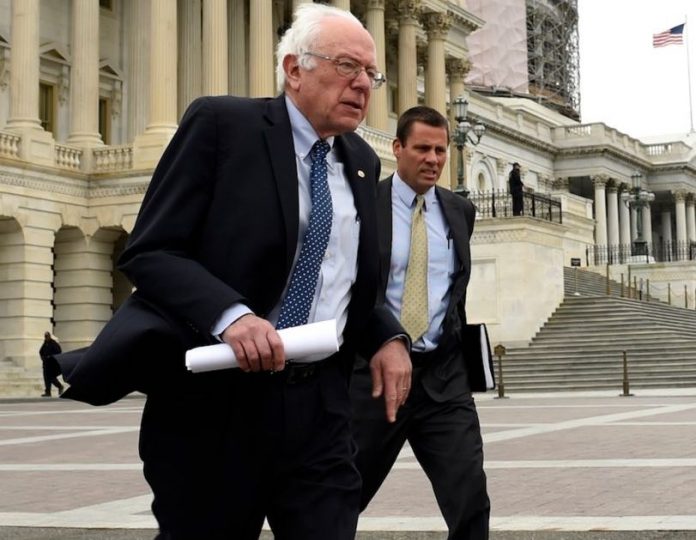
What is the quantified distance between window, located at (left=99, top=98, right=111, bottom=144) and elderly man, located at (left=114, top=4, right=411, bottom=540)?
39.6 m

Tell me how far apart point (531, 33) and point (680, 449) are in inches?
3626

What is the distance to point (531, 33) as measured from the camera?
10206cm

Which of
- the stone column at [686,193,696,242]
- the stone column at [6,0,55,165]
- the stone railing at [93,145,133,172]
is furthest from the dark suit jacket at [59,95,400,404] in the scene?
the stone column at [686,193,696,242]

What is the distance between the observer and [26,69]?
123 feet

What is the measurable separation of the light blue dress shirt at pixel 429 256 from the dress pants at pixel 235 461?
2465mm

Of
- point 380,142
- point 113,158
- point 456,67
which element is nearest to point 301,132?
point 113,158

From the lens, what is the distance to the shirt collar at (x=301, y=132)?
4.17 m

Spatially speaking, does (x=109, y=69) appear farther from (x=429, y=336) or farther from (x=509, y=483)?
(x=429, y=336)

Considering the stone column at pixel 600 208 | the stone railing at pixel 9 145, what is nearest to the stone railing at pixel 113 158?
the stone railing at pixel 9 145

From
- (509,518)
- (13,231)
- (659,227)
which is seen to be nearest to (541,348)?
(13,231)

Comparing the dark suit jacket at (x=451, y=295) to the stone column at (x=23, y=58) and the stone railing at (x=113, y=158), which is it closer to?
the stone column at (x=23, y=58)

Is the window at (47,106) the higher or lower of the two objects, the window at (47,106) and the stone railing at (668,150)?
the lower

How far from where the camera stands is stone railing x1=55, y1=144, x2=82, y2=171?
37688 millimetres

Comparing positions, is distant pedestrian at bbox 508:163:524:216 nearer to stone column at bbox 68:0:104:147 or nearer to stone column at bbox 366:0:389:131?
stone column at bbox 68:0:104:147
